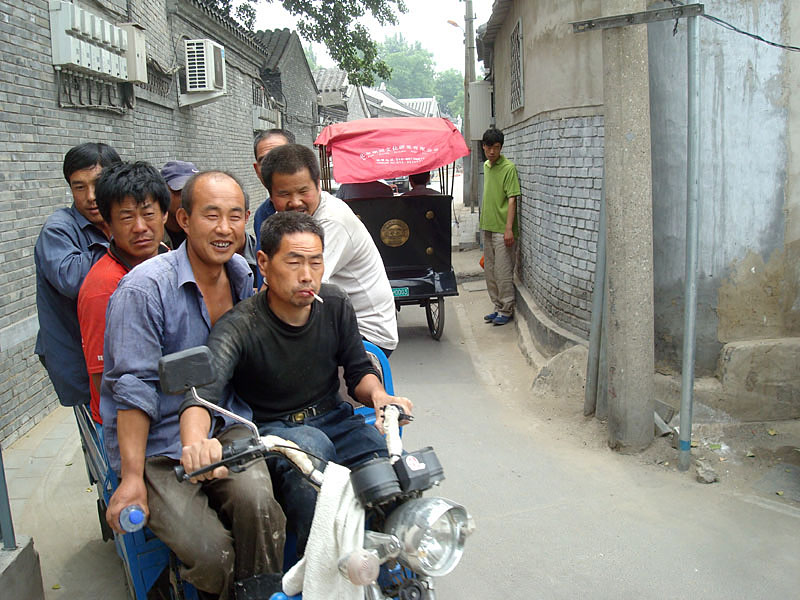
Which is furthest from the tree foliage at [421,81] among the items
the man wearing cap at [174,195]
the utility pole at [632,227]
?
the man wearing cap at [174,195]

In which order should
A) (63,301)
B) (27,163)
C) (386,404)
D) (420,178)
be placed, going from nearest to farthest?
(386,404) → (63,301) → (27,163) → (420,178)

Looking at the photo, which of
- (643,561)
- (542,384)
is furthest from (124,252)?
(542,384)

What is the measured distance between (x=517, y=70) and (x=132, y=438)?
711 cm

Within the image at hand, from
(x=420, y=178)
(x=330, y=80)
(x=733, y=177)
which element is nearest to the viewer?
(x=733, y=177)

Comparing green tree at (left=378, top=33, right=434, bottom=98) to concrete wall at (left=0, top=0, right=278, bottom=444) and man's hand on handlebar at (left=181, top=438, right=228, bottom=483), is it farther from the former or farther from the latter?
man's hand on handlebar at (left=181, top=438, right=228, bottom=483)

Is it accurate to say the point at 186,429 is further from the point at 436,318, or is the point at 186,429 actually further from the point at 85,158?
the point at 436,318

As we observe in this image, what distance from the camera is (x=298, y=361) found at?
2580 mm

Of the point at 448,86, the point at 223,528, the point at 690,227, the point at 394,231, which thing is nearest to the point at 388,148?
the point at 394,231

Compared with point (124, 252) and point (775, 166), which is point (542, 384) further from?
point (124, 252)

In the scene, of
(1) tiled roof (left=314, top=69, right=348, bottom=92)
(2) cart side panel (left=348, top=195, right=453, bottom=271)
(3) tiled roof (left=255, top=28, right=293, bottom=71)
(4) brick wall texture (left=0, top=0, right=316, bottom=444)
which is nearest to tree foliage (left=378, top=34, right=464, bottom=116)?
(1) tiled roof (left=314, top=69, right=348, bottom=92)

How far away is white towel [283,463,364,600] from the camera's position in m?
1.75

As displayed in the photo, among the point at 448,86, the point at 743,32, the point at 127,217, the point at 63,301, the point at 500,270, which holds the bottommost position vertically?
the point at 500,270

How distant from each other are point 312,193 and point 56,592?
2114mm

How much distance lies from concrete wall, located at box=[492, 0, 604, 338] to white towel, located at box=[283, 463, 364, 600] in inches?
166
